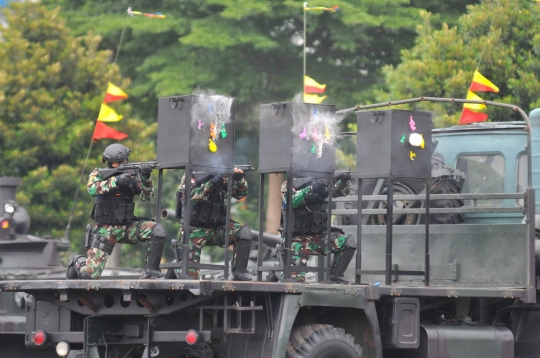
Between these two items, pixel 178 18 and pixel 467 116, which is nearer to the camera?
pixel 467 116

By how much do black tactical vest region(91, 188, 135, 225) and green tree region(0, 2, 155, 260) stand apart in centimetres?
1025

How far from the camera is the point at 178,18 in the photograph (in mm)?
25938

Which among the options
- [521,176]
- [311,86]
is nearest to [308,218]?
[521,176]

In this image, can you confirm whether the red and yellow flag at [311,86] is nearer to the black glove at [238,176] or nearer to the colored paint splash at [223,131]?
the black glove at [238,176]

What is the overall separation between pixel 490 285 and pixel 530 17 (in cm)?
702

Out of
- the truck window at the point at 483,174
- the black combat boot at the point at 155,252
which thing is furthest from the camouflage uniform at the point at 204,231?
the truck window at the point at 483,174

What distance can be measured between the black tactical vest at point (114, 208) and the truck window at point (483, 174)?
3.73m

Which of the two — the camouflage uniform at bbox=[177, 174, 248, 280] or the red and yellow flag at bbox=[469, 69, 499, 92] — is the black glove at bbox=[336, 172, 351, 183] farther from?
the red and yellow flag at bbox=[469, 69, 499, 92]

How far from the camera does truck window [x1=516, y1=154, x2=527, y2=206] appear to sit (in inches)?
513

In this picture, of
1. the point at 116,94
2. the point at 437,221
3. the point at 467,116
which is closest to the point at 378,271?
the point at 437,221

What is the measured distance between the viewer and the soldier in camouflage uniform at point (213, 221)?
1141 centimetres

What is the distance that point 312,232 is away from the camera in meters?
12.0

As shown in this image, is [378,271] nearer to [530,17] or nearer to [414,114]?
[414,114]

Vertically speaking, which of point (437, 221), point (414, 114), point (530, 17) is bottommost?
point (437, 221)
